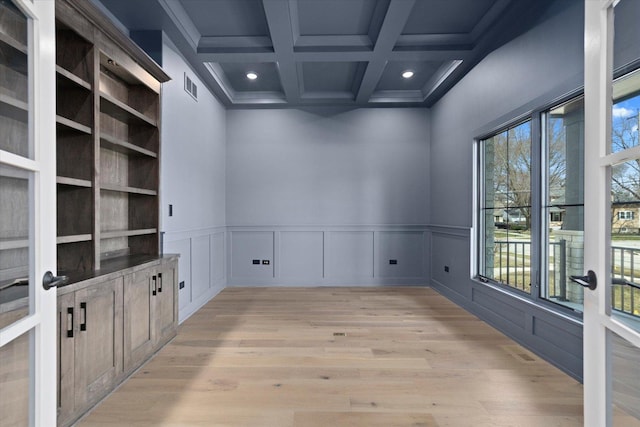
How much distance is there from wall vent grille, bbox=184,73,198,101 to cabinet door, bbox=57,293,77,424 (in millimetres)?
2654

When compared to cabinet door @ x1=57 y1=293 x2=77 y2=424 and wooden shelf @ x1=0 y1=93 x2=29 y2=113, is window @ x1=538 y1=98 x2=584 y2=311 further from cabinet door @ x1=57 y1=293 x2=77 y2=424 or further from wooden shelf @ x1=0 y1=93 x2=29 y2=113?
cabinet door @ x1=57 y1=293 x2=77 y2=424

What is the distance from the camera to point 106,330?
2010 millimetres

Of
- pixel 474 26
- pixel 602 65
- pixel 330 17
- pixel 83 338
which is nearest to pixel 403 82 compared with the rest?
pixel 474 26

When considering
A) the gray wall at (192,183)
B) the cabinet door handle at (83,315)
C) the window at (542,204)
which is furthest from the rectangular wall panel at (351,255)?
the cabinet door handle at (83,315)

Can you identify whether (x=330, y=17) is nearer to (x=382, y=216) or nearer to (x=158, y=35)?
(x=158, y=35)

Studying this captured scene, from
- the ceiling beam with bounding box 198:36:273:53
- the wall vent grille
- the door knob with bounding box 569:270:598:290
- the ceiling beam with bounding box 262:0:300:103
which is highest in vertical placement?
the ceiling beam with bounding box 198:36:273:53

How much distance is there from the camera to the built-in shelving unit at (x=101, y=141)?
84.0 inches

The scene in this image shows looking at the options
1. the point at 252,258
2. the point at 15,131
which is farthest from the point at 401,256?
the point at 15,131

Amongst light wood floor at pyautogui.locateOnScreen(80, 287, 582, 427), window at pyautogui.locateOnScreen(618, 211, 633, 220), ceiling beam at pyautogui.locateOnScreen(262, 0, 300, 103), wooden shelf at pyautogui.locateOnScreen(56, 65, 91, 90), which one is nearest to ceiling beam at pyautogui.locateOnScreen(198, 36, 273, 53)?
ceiling beam at pyautogui.locateOnScreen(262, 0, 300, 103)

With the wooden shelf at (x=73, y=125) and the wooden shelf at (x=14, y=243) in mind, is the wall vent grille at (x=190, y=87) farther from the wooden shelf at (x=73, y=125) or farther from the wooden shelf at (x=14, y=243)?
the wooden shelf at (x=14, y=243)

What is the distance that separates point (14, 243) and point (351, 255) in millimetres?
4498

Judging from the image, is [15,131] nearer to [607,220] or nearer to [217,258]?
[607,220]

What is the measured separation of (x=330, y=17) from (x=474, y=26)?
4.83ft

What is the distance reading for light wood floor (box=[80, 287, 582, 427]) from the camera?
1872mm
